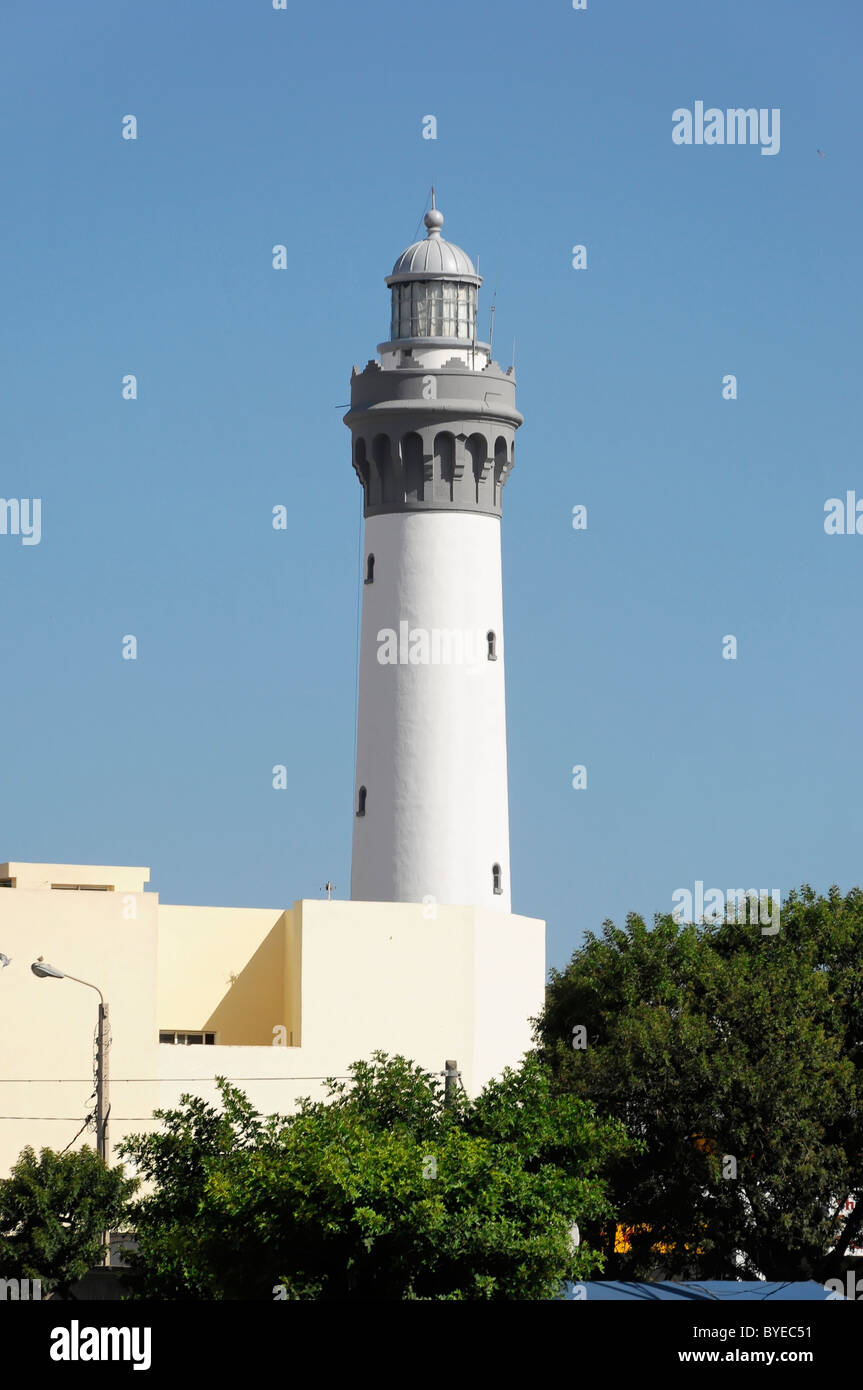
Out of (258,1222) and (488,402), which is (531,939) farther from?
(258,1222)

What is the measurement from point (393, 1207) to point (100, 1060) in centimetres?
1581

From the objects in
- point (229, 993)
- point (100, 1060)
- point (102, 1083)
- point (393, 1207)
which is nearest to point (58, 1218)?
point (102, 1083)

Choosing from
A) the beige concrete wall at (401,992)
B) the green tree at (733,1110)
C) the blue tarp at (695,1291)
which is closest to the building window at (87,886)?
the beige concrete wall at (401,992)

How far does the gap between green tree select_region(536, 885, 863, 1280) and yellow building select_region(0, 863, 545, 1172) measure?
7.47 metres

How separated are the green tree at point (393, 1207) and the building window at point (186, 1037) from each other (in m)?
20.3

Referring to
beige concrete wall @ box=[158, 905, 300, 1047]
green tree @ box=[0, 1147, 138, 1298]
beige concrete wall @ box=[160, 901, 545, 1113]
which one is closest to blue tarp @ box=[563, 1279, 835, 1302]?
green tree @ box=[0, 1147, 138, 1298]

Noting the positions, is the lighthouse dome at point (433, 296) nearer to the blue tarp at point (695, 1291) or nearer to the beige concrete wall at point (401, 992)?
the beige concrete wall at point (401, 992)

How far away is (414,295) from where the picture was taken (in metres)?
61.9

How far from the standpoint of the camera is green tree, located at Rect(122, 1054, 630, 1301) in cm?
2828

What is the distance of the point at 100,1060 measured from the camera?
141ft

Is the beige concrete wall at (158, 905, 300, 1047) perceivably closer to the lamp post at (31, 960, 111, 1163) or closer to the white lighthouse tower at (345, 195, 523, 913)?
the white lighthouse tower at (345, 195, 523, 913)

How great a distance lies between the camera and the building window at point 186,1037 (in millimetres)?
53531
